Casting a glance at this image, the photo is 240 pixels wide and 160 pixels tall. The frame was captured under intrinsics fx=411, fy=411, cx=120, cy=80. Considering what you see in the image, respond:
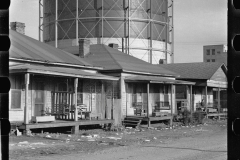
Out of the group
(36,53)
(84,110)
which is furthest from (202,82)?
(36,53)

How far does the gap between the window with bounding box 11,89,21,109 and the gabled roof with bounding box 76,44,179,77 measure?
8.01 meters

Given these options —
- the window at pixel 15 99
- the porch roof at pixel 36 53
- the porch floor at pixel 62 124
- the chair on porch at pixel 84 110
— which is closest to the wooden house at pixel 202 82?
the chair on porch at pixel 84 110

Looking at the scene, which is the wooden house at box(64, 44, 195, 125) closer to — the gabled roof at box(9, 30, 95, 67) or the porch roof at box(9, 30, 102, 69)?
the porch roof at box(9, 30, 102, 69)

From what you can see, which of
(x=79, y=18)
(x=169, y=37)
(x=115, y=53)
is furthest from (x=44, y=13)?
(x=115, y=53)

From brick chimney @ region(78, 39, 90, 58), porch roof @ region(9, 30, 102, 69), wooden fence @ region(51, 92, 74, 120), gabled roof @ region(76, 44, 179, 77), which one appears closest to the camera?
porch roof @ region(9, 30, 102, 69)

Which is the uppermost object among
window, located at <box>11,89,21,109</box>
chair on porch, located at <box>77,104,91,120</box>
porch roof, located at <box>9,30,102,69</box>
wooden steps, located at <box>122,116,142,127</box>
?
porch roof, located at <box>9,30,102,69</box>

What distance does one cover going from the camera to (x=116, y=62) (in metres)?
28.2

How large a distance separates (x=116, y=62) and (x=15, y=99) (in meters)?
9.53

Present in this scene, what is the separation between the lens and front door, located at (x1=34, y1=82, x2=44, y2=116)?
21.4 meters

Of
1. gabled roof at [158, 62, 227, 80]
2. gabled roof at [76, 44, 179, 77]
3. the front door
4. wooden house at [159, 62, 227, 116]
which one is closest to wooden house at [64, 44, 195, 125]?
gabled roof at [76, 44, 179, 77]

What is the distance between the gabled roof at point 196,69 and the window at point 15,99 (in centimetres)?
1955

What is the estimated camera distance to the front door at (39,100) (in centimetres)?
2141
